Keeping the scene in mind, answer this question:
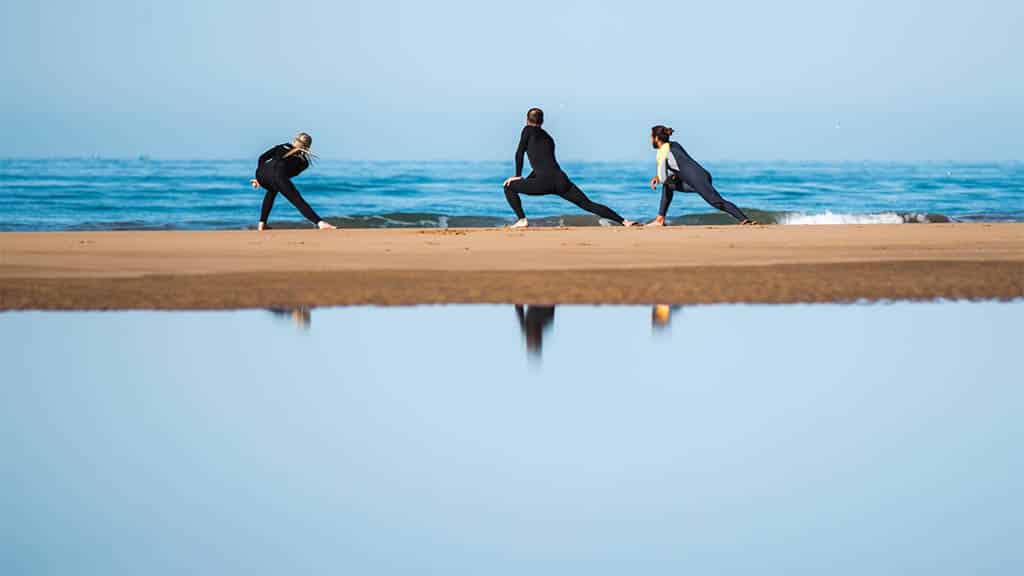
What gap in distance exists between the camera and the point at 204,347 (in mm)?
8711

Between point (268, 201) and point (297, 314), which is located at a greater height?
point (268, 201)

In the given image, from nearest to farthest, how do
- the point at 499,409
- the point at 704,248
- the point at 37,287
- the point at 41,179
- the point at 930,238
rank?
the point at 499,409 → the point at 37,287 → the point at 704,248 → the point at 930,238 → the point at 41,179

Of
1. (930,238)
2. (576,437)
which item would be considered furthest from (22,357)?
(930,238)

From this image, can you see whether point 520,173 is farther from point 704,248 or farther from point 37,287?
point 37,287

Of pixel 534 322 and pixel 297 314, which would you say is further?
pixel 297 314

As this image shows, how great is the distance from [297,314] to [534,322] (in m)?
1.53

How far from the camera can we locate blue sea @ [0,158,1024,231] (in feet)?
86.2

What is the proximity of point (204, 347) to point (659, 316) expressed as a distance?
290cm

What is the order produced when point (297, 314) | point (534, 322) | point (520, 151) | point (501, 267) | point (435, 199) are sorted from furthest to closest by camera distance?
1. point (435, 199)
2. point (520, 151)
3. point (501, 267)
4. point (297, 314)
5. point (534, 322)

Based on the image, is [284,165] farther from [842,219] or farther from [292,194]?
[842,219]

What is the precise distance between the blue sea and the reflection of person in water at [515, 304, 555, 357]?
12716mm

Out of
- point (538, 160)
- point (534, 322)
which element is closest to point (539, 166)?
point (538, 160)

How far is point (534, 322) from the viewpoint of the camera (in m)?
9.85

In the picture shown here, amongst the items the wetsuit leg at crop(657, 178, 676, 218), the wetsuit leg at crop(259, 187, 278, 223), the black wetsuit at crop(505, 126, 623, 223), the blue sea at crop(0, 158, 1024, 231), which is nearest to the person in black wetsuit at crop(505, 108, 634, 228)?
the black wetsuit at crop(505, 126, 623, 223)
